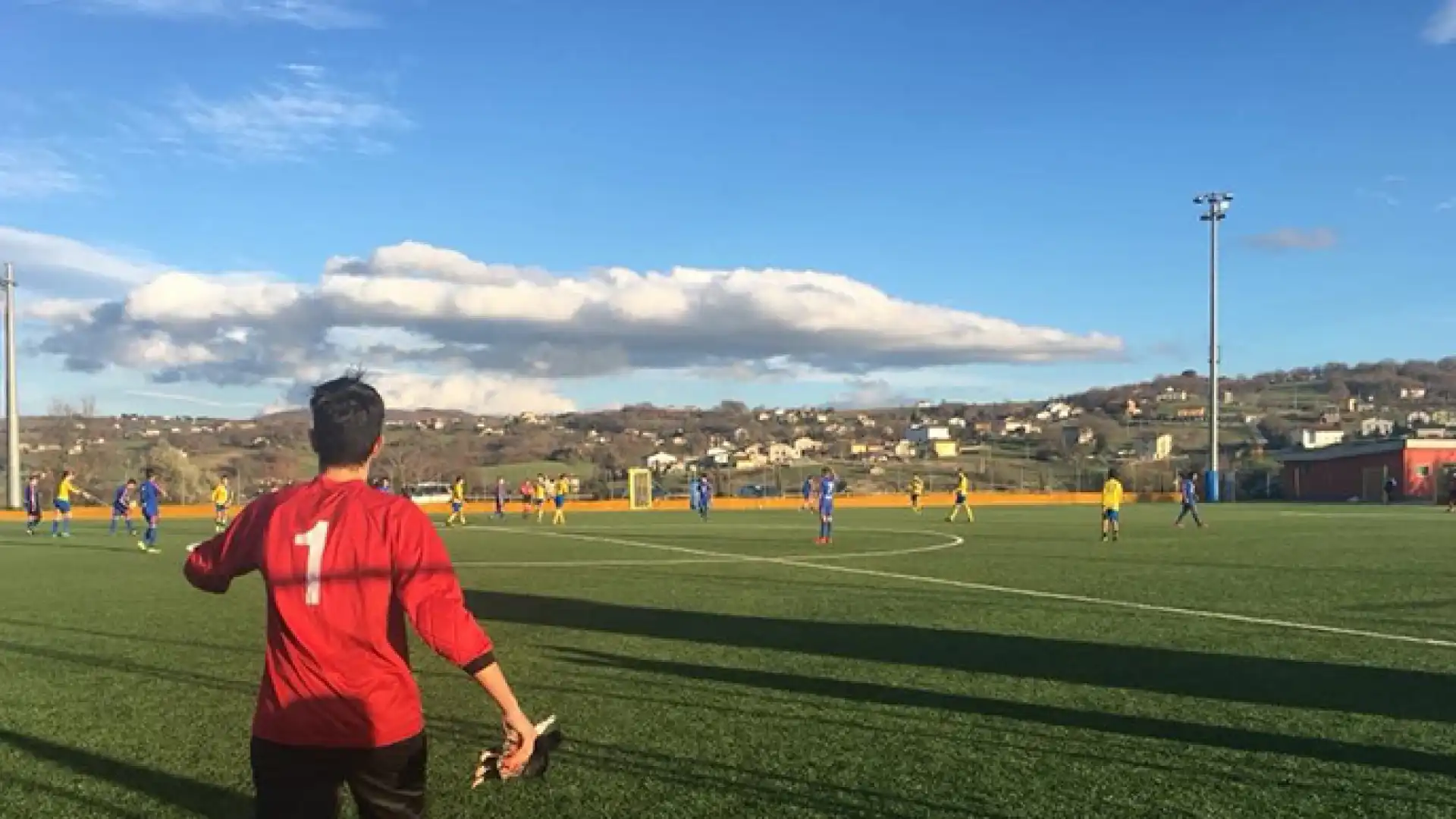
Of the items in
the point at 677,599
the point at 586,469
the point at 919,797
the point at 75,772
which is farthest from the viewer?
the point at 586,469

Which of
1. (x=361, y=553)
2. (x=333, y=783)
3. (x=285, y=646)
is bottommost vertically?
(x=333, y=783)

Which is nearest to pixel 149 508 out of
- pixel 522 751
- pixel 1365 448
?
pixel 522 751

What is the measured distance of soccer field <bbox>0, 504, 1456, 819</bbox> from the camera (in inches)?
247

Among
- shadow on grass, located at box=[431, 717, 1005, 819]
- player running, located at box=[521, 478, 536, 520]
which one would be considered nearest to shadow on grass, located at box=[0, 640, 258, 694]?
shadow on grass, located at box=[431, 717, 1005, 819]

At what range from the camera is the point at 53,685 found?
966cm

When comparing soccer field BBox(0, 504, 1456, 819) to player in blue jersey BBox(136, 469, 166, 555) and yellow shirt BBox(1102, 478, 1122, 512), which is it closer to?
player in blue jersey BBox(136, 469, 166, 555)

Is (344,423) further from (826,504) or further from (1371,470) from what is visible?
(1371,470)

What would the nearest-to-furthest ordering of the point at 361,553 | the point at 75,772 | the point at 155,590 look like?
1. the point at 361,553
2. the point at 75,772
3. the point at 155,590

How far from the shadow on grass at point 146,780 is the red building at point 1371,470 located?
6942 cm

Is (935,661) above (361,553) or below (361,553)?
below

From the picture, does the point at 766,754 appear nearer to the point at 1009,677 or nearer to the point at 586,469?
the point at 1009,677

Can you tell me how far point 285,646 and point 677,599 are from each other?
11863 mm

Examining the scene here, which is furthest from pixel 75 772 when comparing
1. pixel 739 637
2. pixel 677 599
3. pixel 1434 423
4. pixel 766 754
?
pixel 1434 423

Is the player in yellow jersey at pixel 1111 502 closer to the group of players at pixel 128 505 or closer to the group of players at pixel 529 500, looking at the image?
the group of players at pixel 529 500
